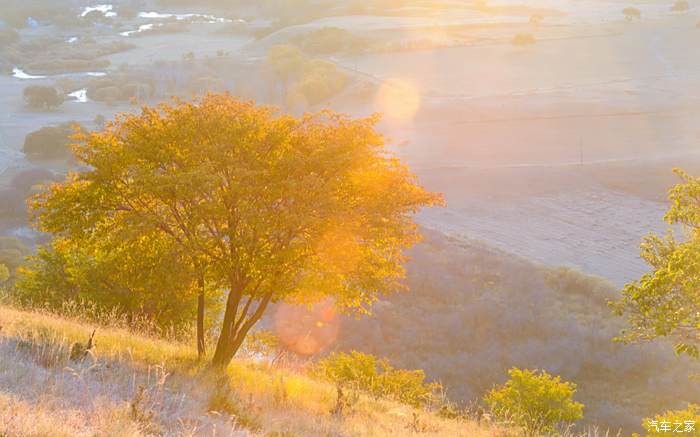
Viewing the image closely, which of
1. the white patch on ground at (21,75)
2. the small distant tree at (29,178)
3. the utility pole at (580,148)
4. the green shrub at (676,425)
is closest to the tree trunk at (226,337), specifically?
the green shrub at (676,425)

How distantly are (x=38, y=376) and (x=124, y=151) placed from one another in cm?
513

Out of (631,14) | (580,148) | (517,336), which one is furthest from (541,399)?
(631,14)

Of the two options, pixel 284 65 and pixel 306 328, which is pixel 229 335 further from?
pixel 284 65

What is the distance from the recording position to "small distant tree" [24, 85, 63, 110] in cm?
9694

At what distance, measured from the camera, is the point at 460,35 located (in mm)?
135875

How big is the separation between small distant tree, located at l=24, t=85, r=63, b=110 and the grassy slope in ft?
316

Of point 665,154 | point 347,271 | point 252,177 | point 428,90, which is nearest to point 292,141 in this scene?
point 252,177

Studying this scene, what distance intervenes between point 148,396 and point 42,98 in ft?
334

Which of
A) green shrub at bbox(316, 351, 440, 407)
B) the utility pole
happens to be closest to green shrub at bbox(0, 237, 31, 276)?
green shrub at bbox(316, 351, 440, 407)

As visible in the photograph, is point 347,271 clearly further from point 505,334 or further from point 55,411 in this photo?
point 505,334

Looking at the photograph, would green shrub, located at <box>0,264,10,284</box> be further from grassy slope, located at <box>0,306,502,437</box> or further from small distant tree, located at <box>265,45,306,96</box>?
small distant tree, located at <box>265,45,306,96</box>

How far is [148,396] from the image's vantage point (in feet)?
29.2

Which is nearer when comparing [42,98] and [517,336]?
[517,336]

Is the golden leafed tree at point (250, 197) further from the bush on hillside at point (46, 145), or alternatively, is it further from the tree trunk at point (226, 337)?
the bush on hillside at point (46, 145)
